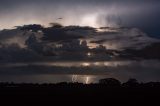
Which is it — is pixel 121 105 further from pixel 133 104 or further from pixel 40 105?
pixel 40 105

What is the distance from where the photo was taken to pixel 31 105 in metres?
94.7

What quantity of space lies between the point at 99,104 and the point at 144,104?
25.6 ft

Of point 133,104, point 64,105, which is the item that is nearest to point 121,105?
point 133,104

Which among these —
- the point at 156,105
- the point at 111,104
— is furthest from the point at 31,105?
the point at 156,105

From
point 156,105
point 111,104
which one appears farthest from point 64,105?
point 156,105

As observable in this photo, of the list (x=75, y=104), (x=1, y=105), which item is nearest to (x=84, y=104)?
(x=75, y=104)

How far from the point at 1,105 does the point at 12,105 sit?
215 centimetres

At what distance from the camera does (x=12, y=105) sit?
93.9 metres

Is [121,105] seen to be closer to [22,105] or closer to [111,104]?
[111,104]

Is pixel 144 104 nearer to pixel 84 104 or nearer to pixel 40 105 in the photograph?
pixel 84 104

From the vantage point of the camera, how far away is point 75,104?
317 ft

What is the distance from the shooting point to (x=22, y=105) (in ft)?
308

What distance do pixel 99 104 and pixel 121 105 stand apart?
4.90m

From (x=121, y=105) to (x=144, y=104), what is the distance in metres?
4.22
